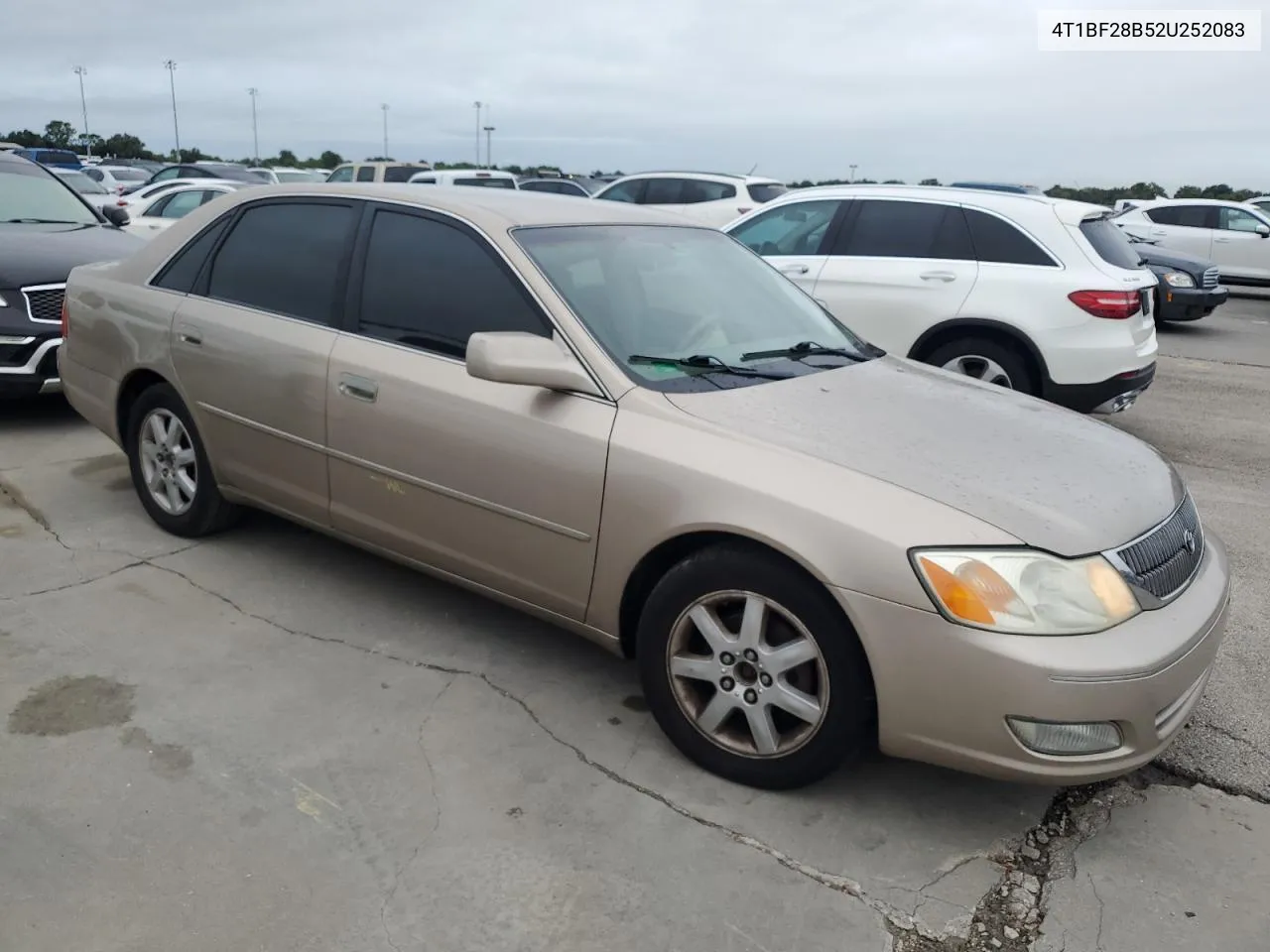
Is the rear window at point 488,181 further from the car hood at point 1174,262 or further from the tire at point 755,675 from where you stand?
the tire at point 755,675

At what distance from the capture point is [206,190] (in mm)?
14055

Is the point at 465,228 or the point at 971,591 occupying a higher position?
the point at 465,228

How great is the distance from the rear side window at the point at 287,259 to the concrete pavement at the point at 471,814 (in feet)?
3.88

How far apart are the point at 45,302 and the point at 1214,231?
17044 millimetres

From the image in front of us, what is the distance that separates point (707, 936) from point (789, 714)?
26.5 inches

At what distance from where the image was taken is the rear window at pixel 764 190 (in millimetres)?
15875

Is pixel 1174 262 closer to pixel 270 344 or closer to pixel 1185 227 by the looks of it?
pixel 1185 227

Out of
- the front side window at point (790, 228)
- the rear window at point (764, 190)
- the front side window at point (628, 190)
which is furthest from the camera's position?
the front side window at point (628, 190)

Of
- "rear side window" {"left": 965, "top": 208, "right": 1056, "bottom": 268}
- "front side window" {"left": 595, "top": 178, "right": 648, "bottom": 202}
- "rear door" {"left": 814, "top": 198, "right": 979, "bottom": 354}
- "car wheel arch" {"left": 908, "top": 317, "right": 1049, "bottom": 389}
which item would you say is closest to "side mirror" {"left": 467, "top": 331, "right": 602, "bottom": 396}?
"car wheel arch" {"left": 908, "top": 317, "right": 1049, "bottom": 389}

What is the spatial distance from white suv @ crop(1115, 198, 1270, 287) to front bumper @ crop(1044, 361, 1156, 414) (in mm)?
11953

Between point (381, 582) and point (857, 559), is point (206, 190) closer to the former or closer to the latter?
point (381, 582)

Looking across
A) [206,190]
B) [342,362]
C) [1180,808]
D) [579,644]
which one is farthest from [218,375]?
[206,190]

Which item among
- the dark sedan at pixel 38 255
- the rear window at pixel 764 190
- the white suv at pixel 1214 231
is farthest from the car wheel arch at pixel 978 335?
the white suv at pixel 1214 231

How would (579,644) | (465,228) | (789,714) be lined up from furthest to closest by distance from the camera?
(579,644) < (465,228) < (789,714)
